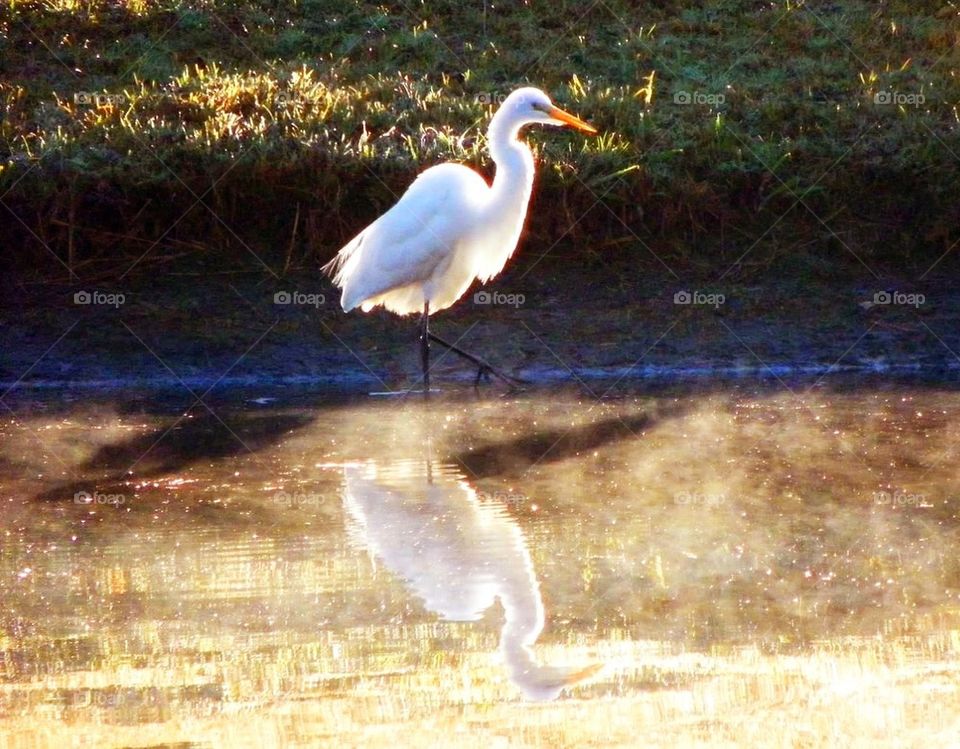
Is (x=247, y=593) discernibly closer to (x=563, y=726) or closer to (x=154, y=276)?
(x=563, y=726)

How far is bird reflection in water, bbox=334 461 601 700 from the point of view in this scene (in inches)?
147

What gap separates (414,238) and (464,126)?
7.40 feet

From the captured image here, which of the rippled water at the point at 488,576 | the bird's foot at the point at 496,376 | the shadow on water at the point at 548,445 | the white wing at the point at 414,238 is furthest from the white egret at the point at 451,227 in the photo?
the shadow on water at the point at 548,445

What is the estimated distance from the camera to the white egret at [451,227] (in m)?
8.14

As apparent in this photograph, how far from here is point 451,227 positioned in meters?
8.21

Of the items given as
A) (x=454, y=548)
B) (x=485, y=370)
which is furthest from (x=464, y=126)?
(x=454, y=548)

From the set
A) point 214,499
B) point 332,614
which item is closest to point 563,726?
point 332,614

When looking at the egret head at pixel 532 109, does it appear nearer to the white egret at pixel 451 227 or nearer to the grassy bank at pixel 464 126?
the white egret at pixel 451 227

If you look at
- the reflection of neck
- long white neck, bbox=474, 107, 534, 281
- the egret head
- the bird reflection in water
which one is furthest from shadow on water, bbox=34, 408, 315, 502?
the egret head

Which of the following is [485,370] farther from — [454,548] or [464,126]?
[454,548]

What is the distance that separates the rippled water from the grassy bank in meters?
2.13

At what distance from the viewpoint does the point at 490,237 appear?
8.25m

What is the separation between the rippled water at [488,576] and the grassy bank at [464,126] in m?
2.13

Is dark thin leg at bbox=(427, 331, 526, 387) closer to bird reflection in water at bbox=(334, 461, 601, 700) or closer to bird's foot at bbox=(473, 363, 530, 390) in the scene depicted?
bird's foot at bbox=(473, 363, 530, 390)
